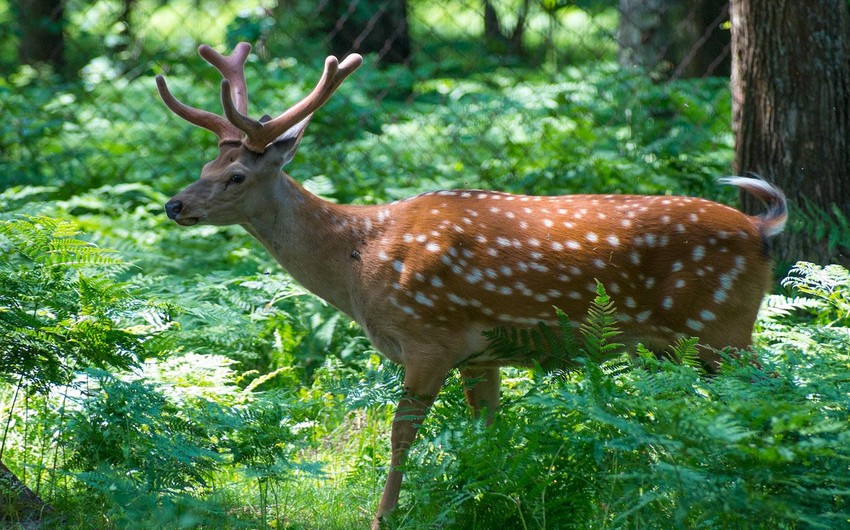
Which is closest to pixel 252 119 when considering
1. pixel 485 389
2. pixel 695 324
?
pixel 485 389

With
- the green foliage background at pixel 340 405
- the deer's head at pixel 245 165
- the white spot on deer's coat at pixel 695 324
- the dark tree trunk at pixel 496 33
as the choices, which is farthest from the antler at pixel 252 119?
the dark tree trunk at pixel 496 33

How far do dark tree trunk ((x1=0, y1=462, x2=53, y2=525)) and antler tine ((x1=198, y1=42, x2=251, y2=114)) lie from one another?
2232 mm

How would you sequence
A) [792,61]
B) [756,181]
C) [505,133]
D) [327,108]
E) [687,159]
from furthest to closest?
[327,108]
[505,133]
[687,159]
[792,61]
[756,181]

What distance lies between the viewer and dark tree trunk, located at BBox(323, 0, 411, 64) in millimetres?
11031

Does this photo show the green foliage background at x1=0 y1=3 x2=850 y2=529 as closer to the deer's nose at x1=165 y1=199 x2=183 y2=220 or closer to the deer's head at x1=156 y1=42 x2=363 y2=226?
the deer's nose at x1=165 y1=199 x2=183 y2=220

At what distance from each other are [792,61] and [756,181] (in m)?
1.63

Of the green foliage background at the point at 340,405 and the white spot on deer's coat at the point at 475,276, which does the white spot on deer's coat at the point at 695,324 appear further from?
the white spot on deer's coat at the point at 475,276

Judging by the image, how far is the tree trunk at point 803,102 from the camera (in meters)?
6.20

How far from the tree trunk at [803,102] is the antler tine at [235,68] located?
3.12 meters

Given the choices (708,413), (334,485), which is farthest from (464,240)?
(708,413)

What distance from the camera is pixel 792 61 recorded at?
20.4 ft

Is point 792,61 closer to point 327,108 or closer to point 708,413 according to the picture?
point 708,413

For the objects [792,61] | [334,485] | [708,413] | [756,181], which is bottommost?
[334,485]

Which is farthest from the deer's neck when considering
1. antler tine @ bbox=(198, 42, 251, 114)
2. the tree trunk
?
the tree trunk
